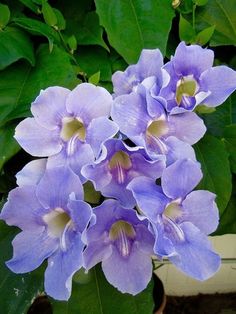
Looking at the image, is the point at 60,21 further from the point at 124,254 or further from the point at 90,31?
the point at 124,254

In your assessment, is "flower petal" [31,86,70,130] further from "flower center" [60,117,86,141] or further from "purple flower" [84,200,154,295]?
"purple flower" [84,200,154,295]

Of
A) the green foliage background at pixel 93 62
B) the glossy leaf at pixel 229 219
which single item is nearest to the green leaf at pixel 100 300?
the green foliage background at pixel 93 62

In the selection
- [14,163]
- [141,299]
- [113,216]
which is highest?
[113,216]

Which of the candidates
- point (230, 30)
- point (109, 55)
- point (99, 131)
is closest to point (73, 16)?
point (109, 55)

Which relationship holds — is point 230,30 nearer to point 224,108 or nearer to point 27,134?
point 224,108

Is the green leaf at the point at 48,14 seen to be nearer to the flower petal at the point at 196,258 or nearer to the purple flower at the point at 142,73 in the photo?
the purple flower at the point at 142,73
